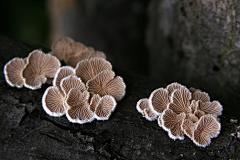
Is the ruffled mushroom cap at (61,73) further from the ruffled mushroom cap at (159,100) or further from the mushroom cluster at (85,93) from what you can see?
the ruffled mushroom cap at (159,100)

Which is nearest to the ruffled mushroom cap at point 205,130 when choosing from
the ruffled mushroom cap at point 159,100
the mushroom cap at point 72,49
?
the ruffled mushroom cap at point 159,100

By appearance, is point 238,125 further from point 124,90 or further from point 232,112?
point 124,90

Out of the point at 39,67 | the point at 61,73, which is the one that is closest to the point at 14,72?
the point at 39,67

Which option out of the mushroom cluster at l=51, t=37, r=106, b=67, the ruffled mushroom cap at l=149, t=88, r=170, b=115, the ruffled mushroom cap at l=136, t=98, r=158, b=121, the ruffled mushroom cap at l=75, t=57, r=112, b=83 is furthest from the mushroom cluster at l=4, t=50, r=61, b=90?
the ruffled mushroom cap at l=149, t=88, r=170, b=115

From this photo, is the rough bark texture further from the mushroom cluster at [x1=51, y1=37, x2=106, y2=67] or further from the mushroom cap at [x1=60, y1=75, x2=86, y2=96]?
the mushroom cluster at [x1=51, y1=37, x2=106, y2=67]

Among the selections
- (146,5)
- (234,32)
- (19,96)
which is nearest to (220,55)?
(234,32)

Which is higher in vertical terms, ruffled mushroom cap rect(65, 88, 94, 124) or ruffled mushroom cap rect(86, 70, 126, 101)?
ruffled mushroom cap rect(86, 70, 126, 101)
